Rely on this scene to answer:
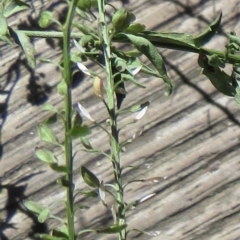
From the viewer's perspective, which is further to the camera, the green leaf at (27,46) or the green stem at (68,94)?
the green leaf at (27,46)

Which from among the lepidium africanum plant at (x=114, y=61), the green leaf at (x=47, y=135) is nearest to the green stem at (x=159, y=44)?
the lepidium africanum plant at (x=114, y=61)

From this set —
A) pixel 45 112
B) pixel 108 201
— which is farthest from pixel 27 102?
pixel 108 201

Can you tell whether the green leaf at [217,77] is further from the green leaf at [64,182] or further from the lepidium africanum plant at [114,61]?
the green leaf at [64,182]

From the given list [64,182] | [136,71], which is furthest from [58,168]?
[136,71]

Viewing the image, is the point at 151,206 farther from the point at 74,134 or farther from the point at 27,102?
the point at 74,134

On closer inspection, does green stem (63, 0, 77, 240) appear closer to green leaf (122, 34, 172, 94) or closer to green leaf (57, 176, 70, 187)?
green leaf (57, 176, 70, 187)

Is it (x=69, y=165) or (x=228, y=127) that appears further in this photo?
(x=228, y=127)
